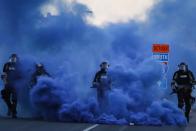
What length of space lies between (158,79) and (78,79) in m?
2.85

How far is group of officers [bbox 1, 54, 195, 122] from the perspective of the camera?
23359 mm

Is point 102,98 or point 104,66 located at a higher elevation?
point 104,66

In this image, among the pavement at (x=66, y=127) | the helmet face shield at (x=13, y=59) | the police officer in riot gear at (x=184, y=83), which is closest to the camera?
the pavement at (x=66, y=127)

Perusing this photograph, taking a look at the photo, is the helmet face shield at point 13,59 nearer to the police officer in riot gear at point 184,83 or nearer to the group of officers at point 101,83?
the group of officers at point 101,83

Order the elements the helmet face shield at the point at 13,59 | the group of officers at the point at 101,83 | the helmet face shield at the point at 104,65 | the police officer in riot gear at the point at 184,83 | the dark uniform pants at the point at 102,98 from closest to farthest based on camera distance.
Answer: the dark uniform pants at the point at 102,98
the helmet face shield at the point at 104,65
the group of officers at the point at 101,83
the police officer in riot gear at the point at 184,83
the helmet face shield at the point at 13,59

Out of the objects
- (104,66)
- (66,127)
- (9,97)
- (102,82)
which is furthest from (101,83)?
(66,127)

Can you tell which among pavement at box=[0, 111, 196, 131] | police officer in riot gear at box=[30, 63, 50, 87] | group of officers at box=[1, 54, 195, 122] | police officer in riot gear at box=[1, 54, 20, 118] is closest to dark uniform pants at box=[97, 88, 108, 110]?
group of officers at box=[1, 54, 195, 122]

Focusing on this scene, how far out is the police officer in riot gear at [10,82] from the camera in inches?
960

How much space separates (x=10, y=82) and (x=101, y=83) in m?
3.59

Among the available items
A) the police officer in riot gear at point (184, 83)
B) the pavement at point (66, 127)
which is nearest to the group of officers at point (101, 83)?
the police officer in riot gear at point (184, 83)

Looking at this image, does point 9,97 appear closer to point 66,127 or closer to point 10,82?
point 10,82

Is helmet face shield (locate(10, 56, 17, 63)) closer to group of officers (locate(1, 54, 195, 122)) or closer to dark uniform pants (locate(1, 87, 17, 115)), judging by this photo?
group of officers (locate(1, 54, 195, 122))

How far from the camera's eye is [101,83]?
2342 cm

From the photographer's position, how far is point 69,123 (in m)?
21.3
